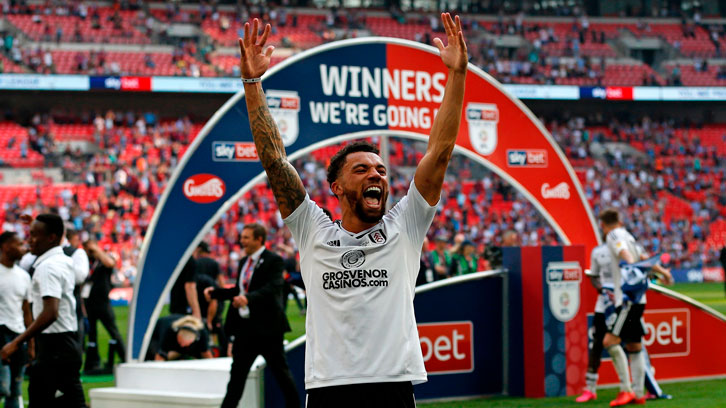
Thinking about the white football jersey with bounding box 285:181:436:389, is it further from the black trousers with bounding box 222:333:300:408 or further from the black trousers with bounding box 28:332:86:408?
the black trousers with bounding box 222:333:300:408

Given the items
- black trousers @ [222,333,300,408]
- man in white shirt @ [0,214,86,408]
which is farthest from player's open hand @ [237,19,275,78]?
black trousers @ [222,333,300,408]

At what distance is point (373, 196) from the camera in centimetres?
372

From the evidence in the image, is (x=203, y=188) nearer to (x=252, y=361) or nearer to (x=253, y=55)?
(x=252, y=361)

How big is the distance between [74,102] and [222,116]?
29.6 m

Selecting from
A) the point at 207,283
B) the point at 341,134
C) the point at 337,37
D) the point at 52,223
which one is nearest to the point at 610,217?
the point at 341,134

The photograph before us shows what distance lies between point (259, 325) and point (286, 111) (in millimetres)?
3493

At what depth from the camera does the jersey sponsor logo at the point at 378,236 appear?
3.69 m

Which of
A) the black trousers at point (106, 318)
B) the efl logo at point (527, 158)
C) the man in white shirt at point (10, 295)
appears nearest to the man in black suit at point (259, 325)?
the man in white shirt at point (10, 295)

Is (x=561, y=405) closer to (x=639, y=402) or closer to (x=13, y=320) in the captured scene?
(x=639, y=402)

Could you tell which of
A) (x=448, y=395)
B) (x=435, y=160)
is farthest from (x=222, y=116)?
(x=435, y=160)

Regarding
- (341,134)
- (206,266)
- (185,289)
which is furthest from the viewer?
(206,266)

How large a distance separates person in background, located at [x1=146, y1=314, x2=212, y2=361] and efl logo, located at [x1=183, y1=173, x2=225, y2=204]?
5.15ft

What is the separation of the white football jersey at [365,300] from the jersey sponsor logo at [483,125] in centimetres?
904

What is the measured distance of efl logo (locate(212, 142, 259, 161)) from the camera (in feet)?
33.8
